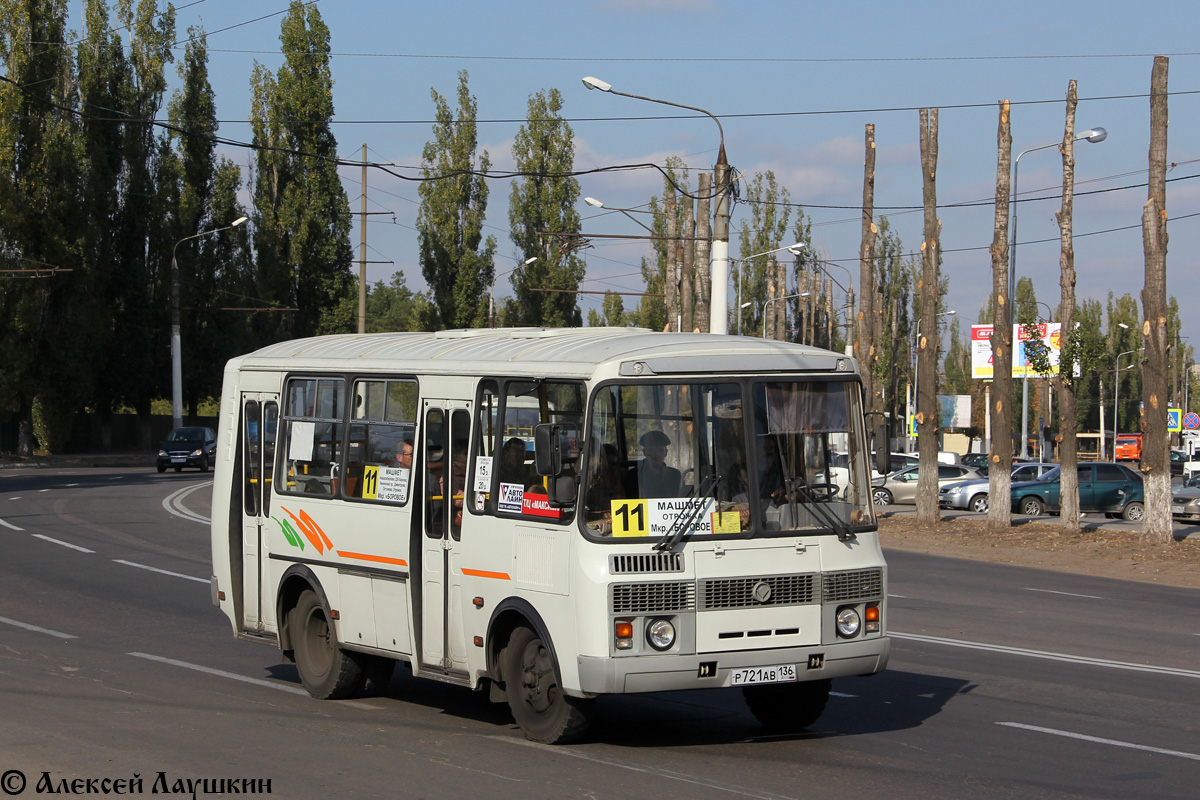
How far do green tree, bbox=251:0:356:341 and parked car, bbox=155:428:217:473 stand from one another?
44.6ft

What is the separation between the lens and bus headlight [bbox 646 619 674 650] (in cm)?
763

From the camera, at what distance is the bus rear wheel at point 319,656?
386 inches

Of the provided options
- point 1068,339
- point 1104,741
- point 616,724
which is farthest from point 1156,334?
point 616,724

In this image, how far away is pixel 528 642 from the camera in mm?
8219

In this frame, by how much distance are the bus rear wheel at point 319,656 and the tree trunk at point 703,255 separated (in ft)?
60.4

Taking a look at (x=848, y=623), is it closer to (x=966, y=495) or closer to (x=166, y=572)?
(x=166, y=572)

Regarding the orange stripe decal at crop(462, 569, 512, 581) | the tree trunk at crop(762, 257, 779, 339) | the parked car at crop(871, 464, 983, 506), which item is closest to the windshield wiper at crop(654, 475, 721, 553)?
the orange stripe decal at crop(462, 569, 512, 581)

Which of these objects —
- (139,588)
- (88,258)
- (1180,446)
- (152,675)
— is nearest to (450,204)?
(88,258)

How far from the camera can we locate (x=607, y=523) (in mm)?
7715

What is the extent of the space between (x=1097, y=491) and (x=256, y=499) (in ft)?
94.8

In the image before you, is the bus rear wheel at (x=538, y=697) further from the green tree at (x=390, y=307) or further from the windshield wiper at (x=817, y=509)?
the green tree at (x=390, y=307)

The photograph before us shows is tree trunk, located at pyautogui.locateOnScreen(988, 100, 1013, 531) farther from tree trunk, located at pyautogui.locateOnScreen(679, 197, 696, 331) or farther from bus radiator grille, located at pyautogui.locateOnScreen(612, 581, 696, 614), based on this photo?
bus radiator grille, located at pyautogui.locateOnScreen(612, 581, 696, 614)

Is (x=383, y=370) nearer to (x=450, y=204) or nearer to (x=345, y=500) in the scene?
(x=345, y=500)

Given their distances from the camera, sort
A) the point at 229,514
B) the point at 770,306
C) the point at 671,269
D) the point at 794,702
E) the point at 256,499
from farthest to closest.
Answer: the point at 770,306, the point at 671,269, the point at 229,514, the point at 256,499, the point at 794,702
